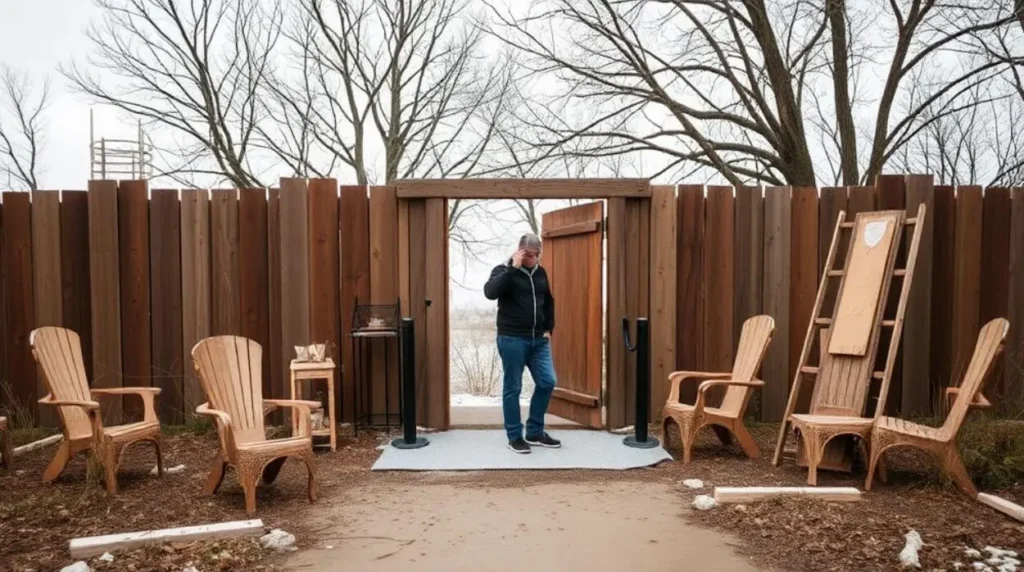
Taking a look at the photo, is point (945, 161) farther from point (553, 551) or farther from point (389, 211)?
point (553, 551)

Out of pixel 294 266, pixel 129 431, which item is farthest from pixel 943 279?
pixel 129 431

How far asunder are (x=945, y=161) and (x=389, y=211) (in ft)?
40.7

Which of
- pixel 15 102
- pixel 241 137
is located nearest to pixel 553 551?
pixel 241 137

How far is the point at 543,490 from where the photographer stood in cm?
432

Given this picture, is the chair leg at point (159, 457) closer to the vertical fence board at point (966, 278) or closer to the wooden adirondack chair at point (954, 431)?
the wooden adirondack chair at point (954, 431)

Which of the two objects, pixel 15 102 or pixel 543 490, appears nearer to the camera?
pixel 543 490

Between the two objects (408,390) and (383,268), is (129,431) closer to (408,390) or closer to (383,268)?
(408,390)

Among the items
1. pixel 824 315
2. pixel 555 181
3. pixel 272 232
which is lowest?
pixel 824 315

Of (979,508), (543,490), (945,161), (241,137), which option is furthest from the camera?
(945,161)

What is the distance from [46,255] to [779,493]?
18.2ft

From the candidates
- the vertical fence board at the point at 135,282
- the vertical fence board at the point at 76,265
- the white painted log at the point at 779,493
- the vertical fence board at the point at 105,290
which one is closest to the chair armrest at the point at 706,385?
the white painted log at the point at 779,493

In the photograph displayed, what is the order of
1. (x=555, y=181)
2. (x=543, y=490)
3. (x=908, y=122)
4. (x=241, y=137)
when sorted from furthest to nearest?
(x=241, y=137), (x=908, y=122), (x=555, y=181), (x=543, y=490)

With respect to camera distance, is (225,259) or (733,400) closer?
(733,400)

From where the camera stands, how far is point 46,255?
5.68 m
